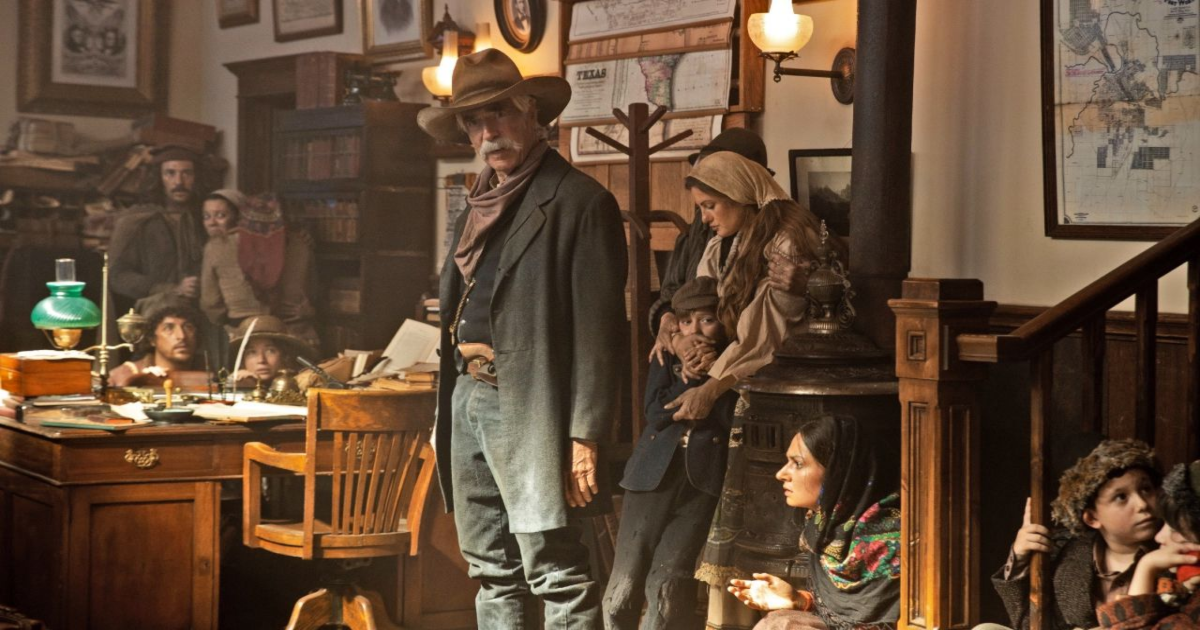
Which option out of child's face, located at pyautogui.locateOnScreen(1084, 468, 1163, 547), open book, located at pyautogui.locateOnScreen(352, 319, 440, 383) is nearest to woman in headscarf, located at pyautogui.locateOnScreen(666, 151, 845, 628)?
child's face, located at pyautogui.locateOnScreen(1084, 468, 1163, 547)

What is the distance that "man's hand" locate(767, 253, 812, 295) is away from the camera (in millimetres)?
5125

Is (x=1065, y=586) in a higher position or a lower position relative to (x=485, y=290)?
lower

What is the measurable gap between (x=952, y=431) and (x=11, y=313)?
23.9ft

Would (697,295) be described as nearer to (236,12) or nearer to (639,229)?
(639,229)

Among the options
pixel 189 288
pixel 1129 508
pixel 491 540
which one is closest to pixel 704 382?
pixel 491 540

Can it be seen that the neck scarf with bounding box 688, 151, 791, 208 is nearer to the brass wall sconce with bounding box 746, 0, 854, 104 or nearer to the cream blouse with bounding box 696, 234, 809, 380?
the cream blouse with bounding box 696, 234, 809, 380

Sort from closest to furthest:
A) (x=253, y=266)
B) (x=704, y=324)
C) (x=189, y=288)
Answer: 1. (x=704, y=324)
2. (x=189, y=288)
3. (x=253, y=266)

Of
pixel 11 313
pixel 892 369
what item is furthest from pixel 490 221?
pixel 11 313

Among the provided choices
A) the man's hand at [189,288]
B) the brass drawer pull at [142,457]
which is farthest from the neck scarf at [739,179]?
the man's hand at [189,288]

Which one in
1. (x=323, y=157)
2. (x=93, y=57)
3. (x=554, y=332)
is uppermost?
(x=93, y=57)

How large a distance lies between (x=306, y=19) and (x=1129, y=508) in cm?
751

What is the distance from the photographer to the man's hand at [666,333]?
17.5ft

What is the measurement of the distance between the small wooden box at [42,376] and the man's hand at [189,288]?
7.44 ft

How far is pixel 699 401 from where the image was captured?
514cm
